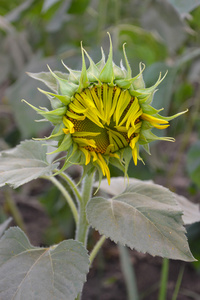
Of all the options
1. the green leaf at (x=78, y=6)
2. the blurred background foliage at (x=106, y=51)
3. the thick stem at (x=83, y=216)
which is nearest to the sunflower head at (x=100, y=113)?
the thick stem at (x=83, y=216)

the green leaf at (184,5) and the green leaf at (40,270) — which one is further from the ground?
the green leaf at (184,5)

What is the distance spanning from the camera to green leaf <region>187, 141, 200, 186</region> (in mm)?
1228

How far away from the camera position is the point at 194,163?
129cm

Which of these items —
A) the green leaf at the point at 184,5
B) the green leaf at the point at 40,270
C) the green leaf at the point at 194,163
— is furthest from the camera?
the green leaf at the point at 194,163

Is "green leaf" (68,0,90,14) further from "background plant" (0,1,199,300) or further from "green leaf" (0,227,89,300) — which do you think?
"green leaf" (0,227,89,300)

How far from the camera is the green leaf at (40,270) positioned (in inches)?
21.0

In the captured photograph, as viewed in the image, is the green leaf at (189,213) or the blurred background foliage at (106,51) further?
the blurred background foliage at (106,51)

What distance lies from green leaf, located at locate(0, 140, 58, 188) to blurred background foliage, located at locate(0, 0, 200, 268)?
0.42 m

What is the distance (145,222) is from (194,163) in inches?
29.5

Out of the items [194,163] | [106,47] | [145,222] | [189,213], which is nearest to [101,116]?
[145,222]

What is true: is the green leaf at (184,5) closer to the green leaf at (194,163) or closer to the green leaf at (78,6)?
the green leaf at (194,163)

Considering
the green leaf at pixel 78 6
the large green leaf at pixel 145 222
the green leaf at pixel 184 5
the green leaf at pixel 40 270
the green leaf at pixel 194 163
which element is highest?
the green leaf at pixel 78 6

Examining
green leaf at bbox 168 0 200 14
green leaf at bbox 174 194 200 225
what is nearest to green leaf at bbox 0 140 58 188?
green leaf at bbox 174 194 200 225

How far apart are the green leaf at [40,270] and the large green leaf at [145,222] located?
0.18 feet
